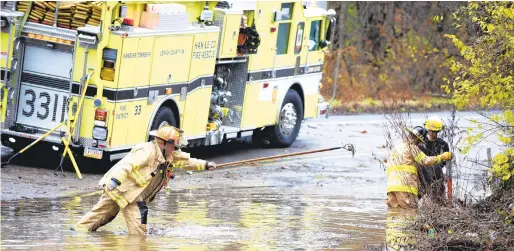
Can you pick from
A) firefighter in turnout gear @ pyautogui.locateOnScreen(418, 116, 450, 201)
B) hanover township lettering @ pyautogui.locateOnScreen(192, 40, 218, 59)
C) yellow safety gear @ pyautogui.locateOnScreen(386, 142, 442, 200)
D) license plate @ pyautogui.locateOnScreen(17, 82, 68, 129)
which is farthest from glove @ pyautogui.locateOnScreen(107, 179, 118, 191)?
hanover township lettering @ pyautogui.locateOnScreen(192, 40, 218, 59)

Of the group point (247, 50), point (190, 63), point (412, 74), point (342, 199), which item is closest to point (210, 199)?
point (342, 199)

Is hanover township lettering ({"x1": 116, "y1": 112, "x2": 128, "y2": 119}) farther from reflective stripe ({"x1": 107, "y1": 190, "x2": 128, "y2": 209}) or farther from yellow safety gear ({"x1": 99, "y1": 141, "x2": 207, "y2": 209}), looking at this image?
reflective stripe ({"x1": 107, "y1": 190, "x2": 128, "y2": 209})

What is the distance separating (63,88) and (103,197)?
14.4 ft

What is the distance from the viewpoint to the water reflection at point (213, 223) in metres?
10.9

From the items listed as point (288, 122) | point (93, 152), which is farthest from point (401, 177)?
point (288, 122)

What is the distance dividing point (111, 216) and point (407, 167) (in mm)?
3588

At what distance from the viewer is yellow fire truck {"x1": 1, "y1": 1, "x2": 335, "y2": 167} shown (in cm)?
1518

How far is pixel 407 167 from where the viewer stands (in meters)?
13.2

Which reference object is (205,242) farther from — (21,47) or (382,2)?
(382,2)

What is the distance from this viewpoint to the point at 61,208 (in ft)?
42.7

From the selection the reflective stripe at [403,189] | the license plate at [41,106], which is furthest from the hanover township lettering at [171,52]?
the reflective stripe at [403,189]

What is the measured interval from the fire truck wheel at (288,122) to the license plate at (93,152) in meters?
5.37

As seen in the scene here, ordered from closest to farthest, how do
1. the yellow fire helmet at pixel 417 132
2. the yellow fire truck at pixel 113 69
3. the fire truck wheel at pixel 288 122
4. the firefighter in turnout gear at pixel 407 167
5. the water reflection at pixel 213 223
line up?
the water reflection at pixel 213 223
the firefighter in turnout gear at pixel 407 167
the yellow fire helmet at pixel 417 132
the yellow fire truck at pixel 113 69
the fire truck wheel at pixel 288 122

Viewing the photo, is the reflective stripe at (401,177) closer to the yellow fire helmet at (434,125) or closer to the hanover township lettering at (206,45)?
the yellow fire helmet at (434,125)
